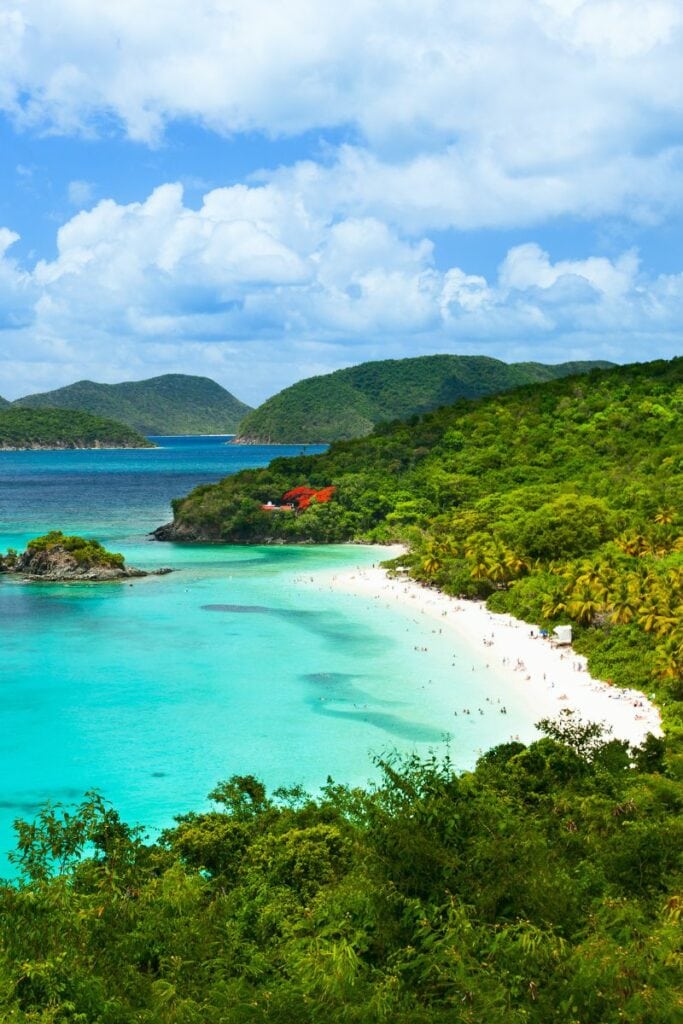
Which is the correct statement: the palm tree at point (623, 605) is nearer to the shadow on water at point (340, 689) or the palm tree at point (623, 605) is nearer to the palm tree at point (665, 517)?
the shadow on water at point (340, 689)

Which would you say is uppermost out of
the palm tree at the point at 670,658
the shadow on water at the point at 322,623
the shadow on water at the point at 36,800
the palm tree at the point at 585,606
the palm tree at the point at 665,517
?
the palm tree at the point at 665,517

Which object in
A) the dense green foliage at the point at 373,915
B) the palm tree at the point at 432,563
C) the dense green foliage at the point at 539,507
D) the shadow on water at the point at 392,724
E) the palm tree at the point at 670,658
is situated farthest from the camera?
the palm tree at the point at 432,563

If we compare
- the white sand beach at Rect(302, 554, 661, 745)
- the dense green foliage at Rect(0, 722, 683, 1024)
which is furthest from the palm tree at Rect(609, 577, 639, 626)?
the dense green foliage at Rect(0, 722, 683, 1024)

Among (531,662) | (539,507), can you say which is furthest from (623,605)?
(539,507)

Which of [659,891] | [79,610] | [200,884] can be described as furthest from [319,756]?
[79,610]

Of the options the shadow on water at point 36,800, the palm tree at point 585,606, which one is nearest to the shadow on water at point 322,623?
the palm tree at point 585,606

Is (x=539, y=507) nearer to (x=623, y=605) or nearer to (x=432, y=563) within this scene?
(x=432, y=563)
